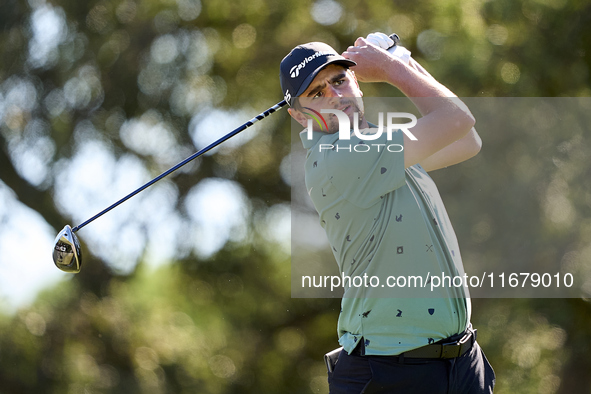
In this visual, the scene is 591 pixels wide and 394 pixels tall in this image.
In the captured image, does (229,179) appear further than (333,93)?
Yes

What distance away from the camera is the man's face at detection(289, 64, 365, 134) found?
138cm

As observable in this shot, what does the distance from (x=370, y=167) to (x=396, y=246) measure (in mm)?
164

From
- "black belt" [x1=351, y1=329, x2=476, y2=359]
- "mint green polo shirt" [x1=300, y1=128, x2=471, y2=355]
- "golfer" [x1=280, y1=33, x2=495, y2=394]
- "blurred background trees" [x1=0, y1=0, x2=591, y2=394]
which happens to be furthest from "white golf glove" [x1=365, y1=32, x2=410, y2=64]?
"blurred background trees" [x1=0, y1=0, x2=591, y2=394]

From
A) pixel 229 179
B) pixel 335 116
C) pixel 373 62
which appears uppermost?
pixel 373 62

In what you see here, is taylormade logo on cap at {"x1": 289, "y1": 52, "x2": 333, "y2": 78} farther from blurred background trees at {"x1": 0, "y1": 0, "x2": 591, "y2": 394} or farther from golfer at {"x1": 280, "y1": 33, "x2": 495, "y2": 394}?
blurred background trees at {"x1": 0, "y1": 0, "x2": 591, "y2": 394}

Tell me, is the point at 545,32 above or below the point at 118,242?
above

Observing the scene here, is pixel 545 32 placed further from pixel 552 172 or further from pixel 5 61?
pixel 5 61

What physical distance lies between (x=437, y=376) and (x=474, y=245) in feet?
8.51

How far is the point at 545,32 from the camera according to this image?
12.5 feet

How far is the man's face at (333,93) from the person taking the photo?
1.38m

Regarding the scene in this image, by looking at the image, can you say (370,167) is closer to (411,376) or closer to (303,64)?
(303,64)

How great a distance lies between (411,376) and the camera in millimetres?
1209

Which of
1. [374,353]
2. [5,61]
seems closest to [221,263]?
[5,61]

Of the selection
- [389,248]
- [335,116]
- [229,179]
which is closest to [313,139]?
[335,116]
